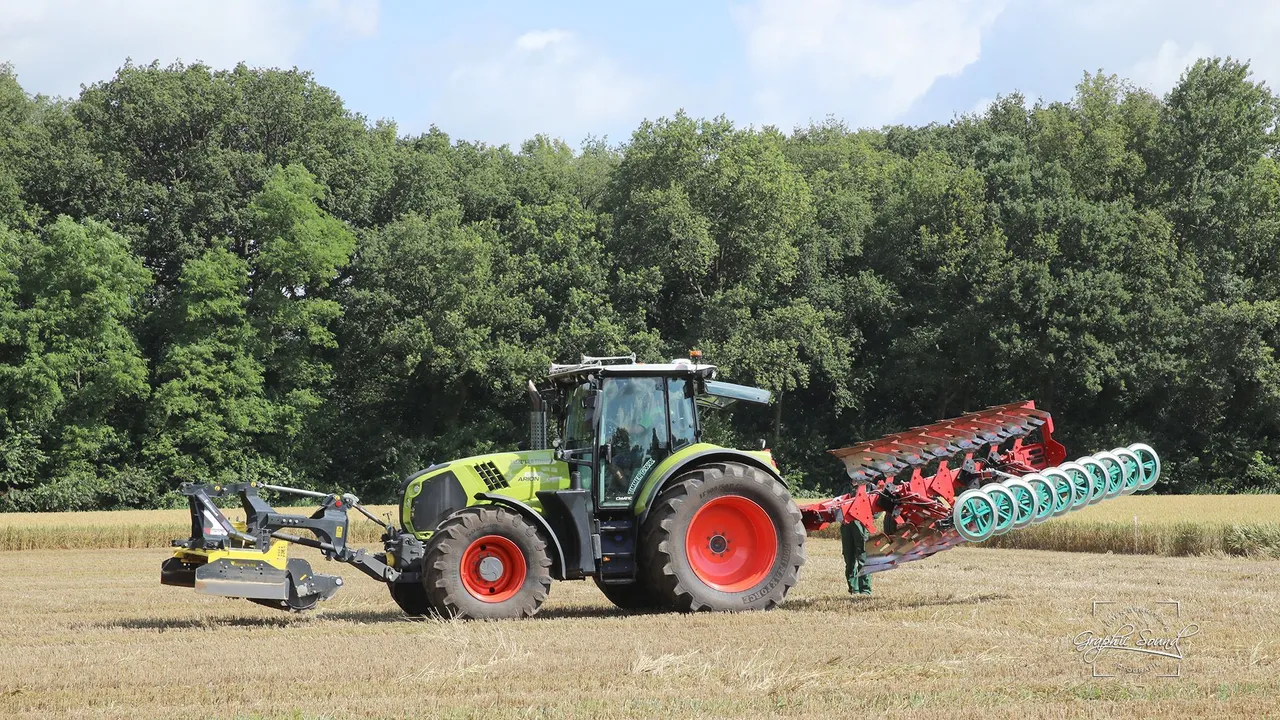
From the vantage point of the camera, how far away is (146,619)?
43.9ft

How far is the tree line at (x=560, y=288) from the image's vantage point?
1473 inches

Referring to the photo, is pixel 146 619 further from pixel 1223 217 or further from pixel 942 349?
pixel 1223 217

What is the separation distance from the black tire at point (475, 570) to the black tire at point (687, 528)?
41.0 inches

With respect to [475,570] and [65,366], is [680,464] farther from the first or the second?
[65,366]

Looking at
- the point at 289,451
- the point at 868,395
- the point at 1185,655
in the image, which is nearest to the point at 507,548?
the point at 1185,655

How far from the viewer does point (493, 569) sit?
481 inches

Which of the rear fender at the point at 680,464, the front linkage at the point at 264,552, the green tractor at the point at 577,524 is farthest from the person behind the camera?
the rear fender at the point at 680,464

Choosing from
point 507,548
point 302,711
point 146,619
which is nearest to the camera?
point 302,711

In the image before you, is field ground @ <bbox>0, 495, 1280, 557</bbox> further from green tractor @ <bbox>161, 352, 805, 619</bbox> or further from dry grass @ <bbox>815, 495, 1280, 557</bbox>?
green tractor @ <bbox>161, 352, 805, 619</bbox>

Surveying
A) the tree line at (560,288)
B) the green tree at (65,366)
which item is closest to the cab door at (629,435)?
the tree line at (560,288)

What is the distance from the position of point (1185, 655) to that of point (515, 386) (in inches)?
1142

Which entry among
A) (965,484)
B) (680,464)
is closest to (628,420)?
(680,464)

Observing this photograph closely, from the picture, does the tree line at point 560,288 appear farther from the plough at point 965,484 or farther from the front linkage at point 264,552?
the front linkage at point 264,552

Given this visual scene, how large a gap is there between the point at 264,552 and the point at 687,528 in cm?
386
